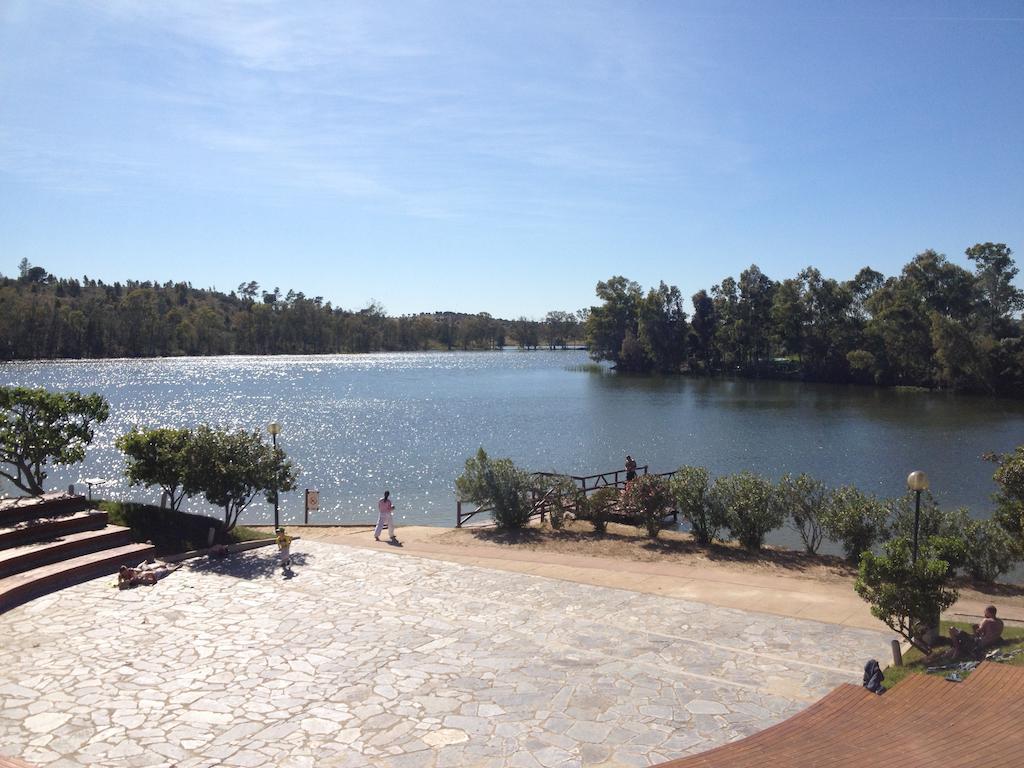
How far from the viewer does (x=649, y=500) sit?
19438 mm

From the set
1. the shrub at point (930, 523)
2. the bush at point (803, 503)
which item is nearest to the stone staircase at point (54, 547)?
the bush at point (803, 503)

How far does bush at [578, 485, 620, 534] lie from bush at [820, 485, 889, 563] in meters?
5.33

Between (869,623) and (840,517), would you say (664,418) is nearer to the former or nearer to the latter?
(840,517)

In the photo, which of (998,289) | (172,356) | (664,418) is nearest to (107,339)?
(172,356)

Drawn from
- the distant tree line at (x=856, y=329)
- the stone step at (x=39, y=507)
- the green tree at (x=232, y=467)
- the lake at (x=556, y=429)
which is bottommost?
the lake at (x=556, y=429)

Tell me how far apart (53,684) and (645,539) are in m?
13.6

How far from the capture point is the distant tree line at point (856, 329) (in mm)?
80312

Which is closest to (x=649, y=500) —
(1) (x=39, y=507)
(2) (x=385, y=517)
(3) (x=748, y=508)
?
A: (3) (x=748, y=508)

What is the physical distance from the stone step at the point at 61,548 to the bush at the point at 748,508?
43.5 ft

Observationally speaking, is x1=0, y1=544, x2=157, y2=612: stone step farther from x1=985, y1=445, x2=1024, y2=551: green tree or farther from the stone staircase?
x1=985, y1=445, x2=1024, y2=551: green tree

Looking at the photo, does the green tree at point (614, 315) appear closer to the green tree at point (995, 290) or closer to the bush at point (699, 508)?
the green tree at point (995, 290)

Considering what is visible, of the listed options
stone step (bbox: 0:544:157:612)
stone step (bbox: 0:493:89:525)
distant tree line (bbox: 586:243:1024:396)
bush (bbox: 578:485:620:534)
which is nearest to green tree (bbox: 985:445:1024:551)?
bush (bbox: 578:485:620:534)

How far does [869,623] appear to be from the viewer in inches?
460

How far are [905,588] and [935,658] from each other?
0.96 m
